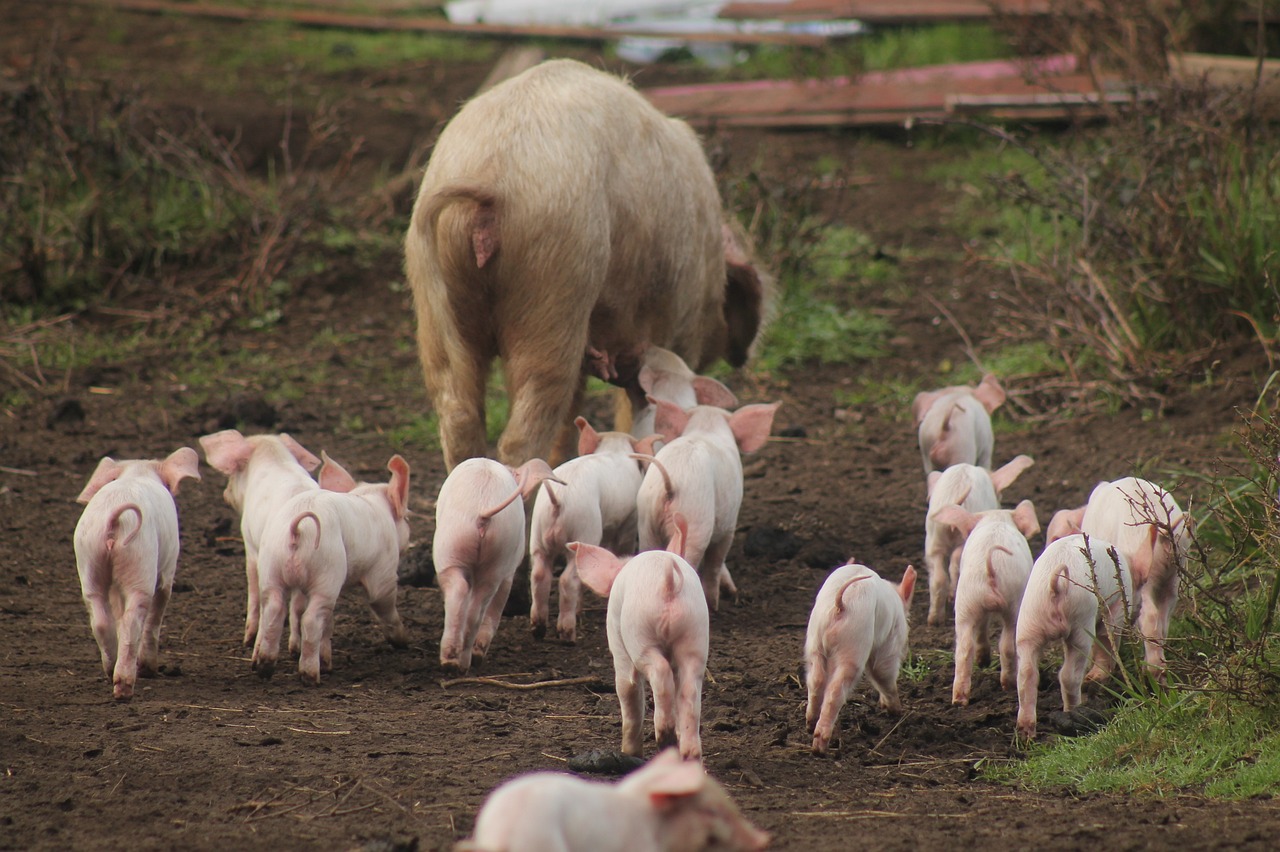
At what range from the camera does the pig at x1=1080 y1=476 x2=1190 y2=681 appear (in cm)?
401

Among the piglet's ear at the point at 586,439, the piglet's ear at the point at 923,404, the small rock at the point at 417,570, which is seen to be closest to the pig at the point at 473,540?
the piglet's ear at the point at 586,439

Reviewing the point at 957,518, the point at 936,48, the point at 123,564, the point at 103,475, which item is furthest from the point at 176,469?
the point at 936,48

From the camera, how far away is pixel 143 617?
409cm

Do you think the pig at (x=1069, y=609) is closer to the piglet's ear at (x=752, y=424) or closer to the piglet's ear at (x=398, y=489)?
the piglet's ear at (x=752, y=424)

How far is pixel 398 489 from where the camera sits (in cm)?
462

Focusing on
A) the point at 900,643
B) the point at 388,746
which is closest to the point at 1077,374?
the point at 900,643

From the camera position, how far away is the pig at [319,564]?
4.14 m

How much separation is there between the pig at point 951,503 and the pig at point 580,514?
39.5 inches

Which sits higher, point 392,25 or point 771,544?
point 392,25

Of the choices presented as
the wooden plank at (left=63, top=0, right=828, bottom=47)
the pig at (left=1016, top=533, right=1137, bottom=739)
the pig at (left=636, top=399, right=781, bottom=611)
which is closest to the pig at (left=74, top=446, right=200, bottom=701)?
the pig at (left=636, top=399, right=781, bottom=611)

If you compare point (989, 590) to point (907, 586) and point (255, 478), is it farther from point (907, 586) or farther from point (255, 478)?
point (255, 478)

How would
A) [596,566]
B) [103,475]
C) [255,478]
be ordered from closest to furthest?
[596,566] < [103,475] < [255,478]

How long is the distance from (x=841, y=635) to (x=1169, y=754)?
0.85 m

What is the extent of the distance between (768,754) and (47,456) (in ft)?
14.2
